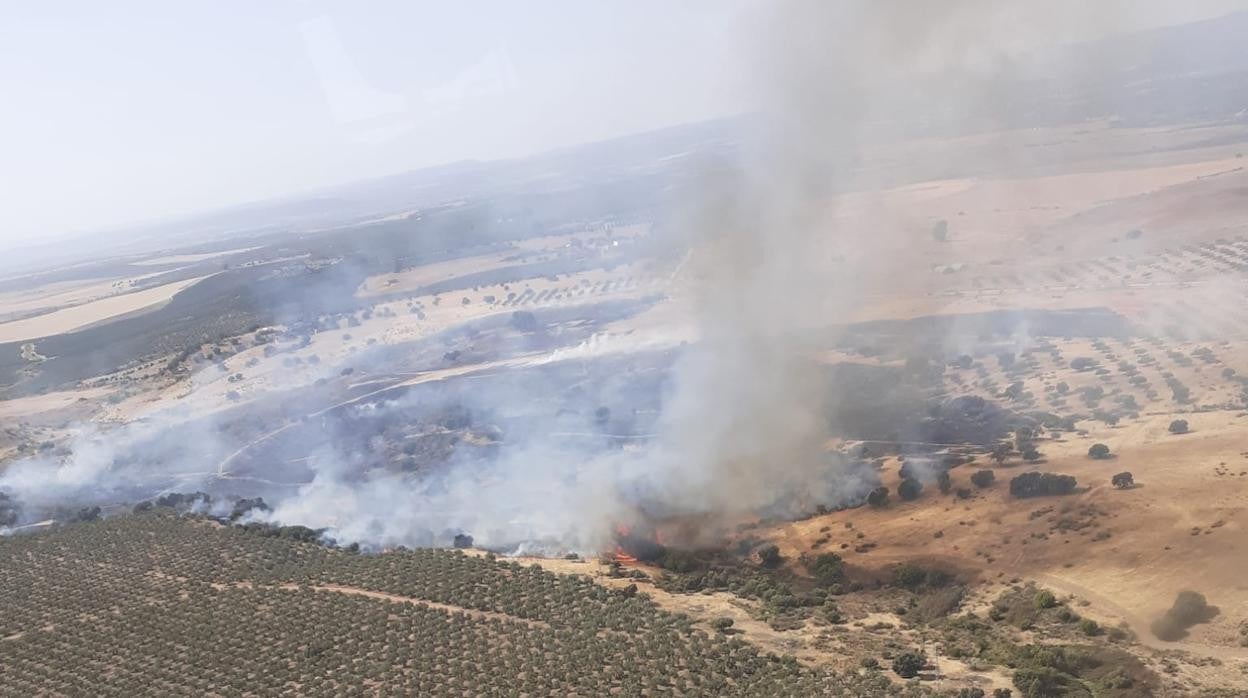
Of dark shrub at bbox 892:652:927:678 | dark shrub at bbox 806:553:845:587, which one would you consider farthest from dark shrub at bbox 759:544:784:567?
dark shrub at bbox 892:652:927:678

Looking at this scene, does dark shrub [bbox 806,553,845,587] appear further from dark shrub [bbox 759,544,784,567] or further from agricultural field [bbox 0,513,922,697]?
agricultural field [bbox 0,513,922,697]

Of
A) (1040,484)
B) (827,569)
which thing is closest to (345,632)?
(827,569)

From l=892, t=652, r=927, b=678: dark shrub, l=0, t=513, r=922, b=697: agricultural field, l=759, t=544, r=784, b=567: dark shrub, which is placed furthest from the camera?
l=759, t=544, r=784, b=567: dark shrub

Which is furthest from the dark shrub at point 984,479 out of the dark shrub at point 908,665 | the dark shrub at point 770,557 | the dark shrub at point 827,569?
the dark shrub at point 908,665

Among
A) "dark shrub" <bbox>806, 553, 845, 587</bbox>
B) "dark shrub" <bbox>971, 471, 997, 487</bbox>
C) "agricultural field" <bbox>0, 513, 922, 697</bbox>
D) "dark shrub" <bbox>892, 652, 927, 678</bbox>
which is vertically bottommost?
"dark shrub" <bbox>806, 553, 845, 587</bbox>

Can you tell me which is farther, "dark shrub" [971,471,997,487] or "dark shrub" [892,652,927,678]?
"dark shrub" [971,471,997,487]

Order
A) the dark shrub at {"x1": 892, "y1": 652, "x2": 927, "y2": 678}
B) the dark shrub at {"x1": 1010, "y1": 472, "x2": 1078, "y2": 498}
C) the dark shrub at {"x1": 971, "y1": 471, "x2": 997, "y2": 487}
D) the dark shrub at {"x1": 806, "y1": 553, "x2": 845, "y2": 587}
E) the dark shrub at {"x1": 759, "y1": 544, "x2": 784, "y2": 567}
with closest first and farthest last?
the dark shrub at {"x1": 892, "y1": 652, "x2": 927, "y2": 678}, the dark shrub at {"x1": 806, "y1": 553, "x2": 845, "y2": 587}, the dark shrub at {"x1": 759, "y1": 544, "x2": 784, "y2": 567}, the dark shrub at {"x1": 1010, "y1": 472, "x2": 1078, "y2": 498}, the dark shrub at {"x1": 971, "y1": 471, "x2": 997, "y2": 487}

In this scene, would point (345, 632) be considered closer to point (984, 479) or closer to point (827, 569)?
point (827, 569)

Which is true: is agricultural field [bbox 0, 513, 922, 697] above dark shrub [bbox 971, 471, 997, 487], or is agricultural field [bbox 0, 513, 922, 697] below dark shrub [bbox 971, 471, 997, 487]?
above

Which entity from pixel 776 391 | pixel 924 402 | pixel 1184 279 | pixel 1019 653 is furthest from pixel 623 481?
pixel 1184 279

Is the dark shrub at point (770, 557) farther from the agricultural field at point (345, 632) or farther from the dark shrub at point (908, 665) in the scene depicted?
the dark shrub at point (908, 665)

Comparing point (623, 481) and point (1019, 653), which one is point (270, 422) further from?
point (1019, 653)
